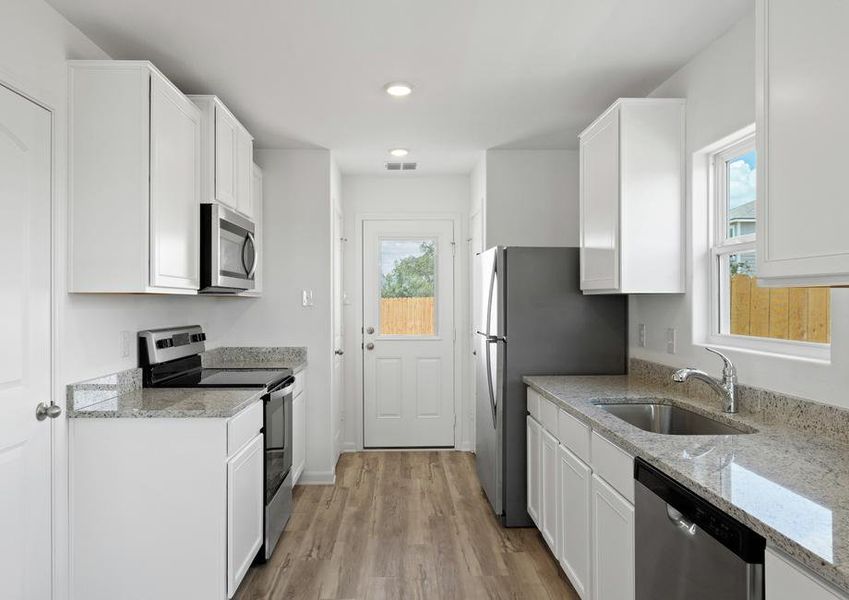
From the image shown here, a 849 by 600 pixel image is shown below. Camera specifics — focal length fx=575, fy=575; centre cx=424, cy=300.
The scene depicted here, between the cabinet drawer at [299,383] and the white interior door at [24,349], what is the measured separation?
1.72 metres

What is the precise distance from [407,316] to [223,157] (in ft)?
8.28

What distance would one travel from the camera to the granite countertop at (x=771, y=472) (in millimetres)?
1088

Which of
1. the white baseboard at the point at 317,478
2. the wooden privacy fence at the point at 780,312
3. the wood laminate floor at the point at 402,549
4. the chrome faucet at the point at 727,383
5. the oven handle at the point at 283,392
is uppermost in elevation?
the wooden privacy fence at the point at 780,312

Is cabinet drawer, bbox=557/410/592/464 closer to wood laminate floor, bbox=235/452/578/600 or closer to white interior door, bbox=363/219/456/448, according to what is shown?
wood laminate floor, bbox=235/452/578/600

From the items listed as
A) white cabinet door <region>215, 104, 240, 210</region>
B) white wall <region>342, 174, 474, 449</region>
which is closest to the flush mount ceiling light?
Result: white cabinet door <region>215, 104, 240, 210</region>

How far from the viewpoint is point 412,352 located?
5184 millimetres

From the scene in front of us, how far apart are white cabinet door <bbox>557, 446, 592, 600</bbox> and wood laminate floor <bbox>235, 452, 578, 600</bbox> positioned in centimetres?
24

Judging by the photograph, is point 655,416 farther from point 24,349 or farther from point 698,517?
point 24,349

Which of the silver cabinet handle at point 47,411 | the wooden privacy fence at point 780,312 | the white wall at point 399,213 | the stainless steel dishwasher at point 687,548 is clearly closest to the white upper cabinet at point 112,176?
the silver cabinet handle at point 47,411

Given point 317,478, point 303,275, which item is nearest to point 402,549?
point 317,478

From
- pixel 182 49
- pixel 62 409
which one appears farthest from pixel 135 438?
pixel 182 49

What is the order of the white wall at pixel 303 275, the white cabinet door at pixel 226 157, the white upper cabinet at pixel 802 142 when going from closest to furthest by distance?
1. the white upper cabinet at pixel 802 142
2. the white cabinet door at pixel 226 157
3. the white wall at pixel 303 275

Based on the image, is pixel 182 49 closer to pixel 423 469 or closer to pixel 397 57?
pixel 397 57

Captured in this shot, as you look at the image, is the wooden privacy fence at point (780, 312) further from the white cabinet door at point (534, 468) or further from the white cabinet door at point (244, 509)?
the white cabinet door at point (244, 509)
